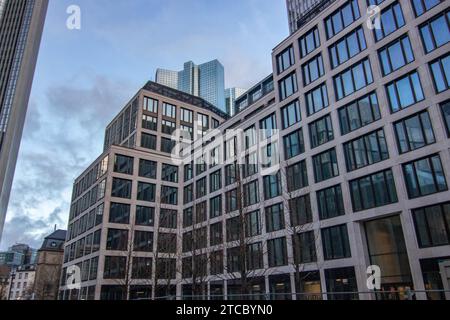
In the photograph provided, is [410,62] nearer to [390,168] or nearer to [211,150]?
[390,168]

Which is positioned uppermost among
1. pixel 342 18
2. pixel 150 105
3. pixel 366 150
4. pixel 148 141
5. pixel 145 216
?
pixel 150 105

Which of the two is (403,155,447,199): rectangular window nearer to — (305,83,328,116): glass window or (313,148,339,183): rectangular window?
(313,148,339,183): rectangular window

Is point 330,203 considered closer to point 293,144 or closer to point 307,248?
point 307,248

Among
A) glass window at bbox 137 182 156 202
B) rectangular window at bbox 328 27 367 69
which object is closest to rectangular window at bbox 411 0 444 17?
rectangular window at bbox 328 27 367 69

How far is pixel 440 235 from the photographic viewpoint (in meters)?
27.3

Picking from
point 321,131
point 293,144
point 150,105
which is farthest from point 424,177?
point 150,105

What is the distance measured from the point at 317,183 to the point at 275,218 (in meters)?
7.29

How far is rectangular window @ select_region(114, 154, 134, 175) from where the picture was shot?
195ft

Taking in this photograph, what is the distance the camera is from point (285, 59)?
4678 cm

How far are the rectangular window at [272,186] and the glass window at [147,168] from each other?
81.4 feet

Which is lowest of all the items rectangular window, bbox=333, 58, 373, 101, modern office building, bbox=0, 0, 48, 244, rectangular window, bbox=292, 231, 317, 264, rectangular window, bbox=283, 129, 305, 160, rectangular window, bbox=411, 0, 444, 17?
rectangular window, bbox=292, 231, 317, 264

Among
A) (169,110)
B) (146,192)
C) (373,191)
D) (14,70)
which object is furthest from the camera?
(14,70)

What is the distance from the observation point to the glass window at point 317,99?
39.7 m

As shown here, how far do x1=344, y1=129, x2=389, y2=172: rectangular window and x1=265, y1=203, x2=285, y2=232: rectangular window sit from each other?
32.7 feet
